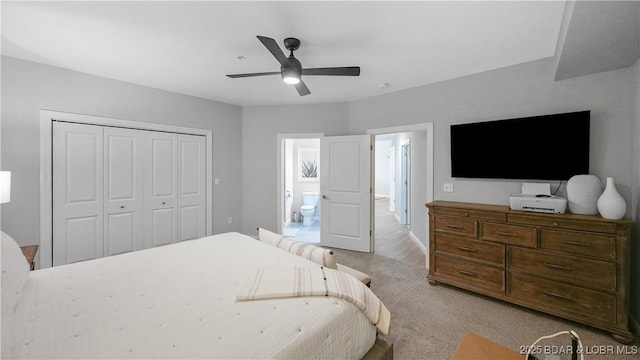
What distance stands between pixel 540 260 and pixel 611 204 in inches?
26.7

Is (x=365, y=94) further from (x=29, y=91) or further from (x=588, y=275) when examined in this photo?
(x=29, y=91)

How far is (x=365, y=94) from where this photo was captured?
3.89m

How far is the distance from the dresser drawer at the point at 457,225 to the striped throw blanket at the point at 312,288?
160 cm

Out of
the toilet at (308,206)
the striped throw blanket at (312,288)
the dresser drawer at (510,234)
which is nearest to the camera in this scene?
the striped throw blanket at (312,288)

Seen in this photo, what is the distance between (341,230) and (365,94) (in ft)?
7.29

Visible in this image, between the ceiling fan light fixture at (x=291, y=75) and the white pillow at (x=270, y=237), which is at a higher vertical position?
the ceiling fan light fixture at (x=291, y=75)

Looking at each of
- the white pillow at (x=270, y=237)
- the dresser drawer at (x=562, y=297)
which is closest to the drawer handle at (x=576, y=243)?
the dresser drawer at (x=562, y=297)

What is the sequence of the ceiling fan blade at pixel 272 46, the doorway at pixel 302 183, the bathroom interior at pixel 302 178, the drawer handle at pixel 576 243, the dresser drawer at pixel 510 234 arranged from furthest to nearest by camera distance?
the bathroom interior at pixel 302 178
the doorway at pixel 302 183
the dresser drawer at pixel 510 234
the drawer handle at pixel 576 243
the ceiling fan blade at pixel 272 46

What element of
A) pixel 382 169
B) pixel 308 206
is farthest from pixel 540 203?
pixel 382 169

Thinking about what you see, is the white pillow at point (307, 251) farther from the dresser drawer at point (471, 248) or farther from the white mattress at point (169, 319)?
the dresser drawer at point (471, 248)

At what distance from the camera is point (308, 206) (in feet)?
19.5

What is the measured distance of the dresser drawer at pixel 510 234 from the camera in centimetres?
229

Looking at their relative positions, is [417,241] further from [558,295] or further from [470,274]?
[558,295]

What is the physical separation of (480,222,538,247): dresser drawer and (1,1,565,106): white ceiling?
1.71 metres
